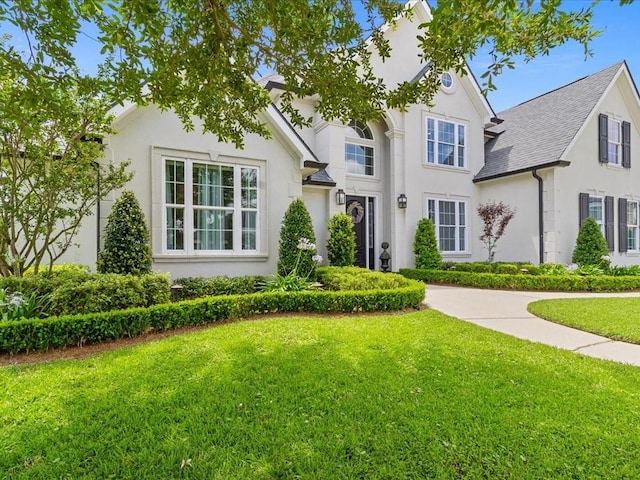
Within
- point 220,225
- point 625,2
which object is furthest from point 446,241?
point 625,2

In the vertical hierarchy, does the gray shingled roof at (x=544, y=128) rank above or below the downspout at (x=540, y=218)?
above

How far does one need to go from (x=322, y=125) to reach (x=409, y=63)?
4.31 meters

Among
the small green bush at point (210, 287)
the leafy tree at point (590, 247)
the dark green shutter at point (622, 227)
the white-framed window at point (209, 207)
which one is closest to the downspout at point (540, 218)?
the leafy tree at point (590, 247)

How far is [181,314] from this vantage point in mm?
5352

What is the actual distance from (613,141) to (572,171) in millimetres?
3220

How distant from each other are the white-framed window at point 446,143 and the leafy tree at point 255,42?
29.0 feet

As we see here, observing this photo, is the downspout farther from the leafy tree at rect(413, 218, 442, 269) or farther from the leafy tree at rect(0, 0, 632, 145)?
the leafy tree at rect(0, 0, 632, 145)

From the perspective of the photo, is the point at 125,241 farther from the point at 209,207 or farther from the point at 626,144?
the point at 626,144

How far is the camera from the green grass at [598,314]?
5.33m

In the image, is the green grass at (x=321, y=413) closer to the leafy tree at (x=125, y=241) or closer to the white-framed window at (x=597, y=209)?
the leafy tree at (x=125, y=241)

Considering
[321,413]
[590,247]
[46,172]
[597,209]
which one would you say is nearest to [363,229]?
[590,247]

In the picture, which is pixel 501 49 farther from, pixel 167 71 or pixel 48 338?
pixel 48 338

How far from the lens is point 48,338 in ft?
14.5

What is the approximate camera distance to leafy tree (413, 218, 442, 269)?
40.5ft
